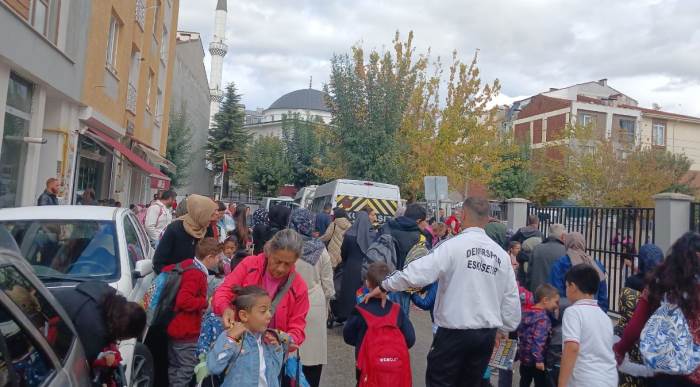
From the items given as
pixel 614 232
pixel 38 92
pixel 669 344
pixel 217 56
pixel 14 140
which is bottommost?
pixel 669 344

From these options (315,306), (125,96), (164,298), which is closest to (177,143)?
(125,96)

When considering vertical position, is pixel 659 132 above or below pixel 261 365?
above

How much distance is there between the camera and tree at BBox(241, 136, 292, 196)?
149 feet

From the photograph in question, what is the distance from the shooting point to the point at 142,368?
4.59m

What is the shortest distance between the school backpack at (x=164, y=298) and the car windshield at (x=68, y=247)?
2.50 feet

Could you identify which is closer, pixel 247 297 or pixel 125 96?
pixel 247 297

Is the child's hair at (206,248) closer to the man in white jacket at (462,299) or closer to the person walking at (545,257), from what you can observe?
the man in white jacket at (462,299)

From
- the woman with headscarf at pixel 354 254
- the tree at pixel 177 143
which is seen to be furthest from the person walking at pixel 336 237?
the tree at pixel 177 143

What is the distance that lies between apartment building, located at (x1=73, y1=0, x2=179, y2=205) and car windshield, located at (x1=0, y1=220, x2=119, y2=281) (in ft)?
32.7

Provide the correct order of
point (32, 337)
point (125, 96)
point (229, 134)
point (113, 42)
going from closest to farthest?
1. point (32, 337)
2. point (113, 42)
3. point (125, 96)
4. point (229, 134)

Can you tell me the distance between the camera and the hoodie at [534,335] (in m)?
5.19

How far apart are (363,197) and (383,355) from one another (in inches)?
443

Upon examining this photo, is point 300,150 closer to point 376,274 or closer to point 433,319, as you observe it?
point 376,274

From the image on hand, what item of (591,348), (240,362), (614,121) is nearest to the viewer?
(240,362)
